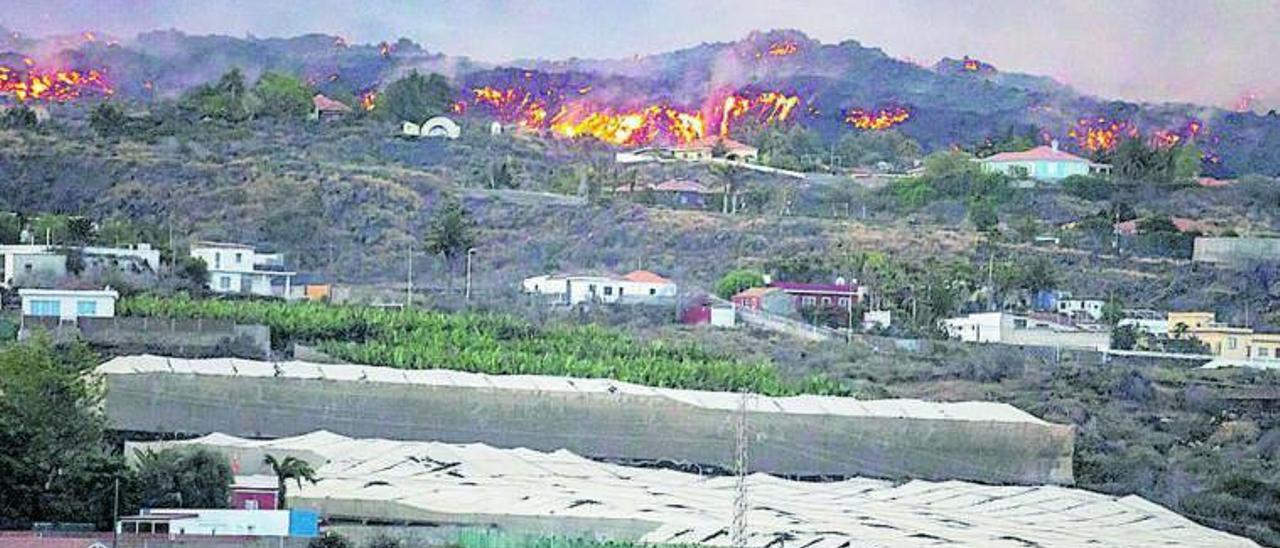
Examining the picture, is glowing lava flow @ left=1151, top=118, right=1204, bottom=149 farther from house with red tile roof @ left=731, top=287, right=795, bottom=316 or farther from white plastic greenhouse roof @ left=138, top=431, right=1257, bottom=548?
white plastic greenhouse roof @ left=138, top=431, right=1257, bottom=548

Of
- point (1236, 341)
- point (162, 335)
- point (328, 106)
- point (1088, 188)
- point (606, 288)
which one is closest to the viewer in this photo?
point (162, 335)

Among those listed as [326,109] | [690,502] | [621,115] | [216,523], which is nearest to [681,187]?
[326,109]

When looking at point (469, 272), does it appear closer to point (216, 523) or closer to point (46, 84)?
point (216, 523)

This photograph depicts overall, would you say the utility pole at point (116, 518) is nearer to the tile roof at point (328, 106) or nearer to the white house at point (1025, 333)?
the white house at point (1025, 333)

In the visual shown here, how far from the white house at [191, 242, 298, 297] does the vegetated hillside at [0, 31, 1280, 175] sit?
63.9 ft

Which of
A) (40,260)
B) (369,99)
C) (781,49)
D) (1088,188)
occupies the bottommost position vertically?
(40,260)

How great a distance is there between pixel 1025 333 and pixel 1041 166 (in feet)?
44.5

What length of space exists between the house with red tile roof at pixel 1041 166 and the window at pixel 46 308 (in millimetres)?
22024

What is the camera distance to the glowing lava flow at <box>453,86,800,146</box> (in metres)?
54.2

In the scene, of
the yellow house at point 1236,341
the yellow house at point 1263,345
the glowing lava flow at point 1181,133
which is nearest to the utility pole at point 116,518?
the yellow house at point 1236,341

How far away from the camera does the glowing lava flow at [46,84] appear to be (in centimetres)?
5067

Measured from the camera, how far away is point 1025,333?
33125mm

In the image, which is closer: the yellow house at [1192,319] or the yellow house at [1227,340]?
the yellow house at [1227,340]

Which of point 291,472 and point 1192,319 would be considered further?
point 1192,319
